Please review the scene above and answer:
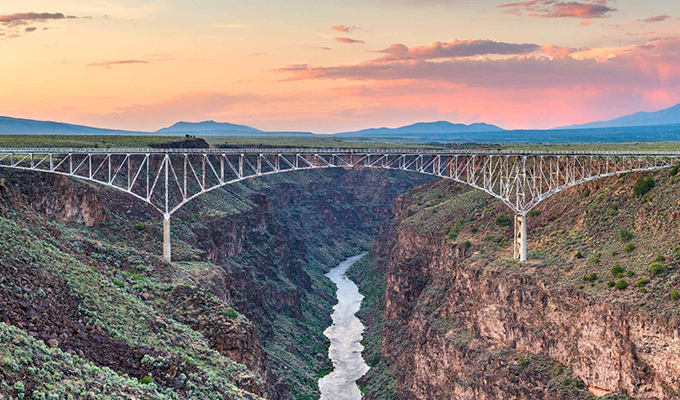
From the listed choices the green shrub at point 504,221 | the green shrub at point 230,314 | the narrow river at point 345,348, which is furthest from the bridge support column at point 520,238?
the green shrub at point 230,314

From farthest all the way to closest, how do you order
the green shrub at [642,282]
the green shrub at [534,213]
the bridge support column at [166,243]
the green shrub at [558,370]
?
the green shrub at [534,213] → the bridge support column at [166,243] → the green shrub at [558,370] → the green shrub at [642,282]

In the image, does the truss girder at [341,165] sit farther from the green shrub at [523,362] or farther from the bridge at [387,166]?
the green shrub at [523,362]

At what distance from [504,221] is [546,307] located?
24.2 m

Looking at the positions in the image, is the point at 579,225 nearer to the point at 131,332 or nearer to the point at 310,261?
the point at 131,332

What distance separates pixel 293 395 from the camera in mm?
87562

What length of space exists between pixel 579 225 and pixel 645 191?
7124 millimetres

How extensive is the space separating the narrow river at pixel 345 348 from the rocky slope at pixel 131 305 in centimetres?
204

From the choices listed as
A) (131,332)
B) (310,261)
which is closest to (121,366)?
(131,332)

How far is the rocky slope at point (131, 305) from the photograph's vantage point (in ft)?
152

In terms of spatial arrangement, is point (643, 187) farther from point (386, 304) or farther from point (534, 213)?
point (386, 304)

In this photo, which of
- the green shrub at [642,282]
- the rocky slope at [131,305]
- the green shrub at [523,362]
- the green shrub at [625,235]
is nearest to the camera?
the rocky slope at [131,305]

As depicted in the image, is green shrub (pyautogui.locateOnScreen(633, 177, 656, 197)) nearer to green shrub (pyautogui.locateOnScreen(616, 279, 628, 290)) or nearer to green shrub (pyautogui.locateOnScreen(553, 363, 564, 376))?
green shrub (pyautogui.locateOnScreen(616, 279, 628, 290))

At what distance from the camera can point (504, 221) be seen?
97125 millimetres

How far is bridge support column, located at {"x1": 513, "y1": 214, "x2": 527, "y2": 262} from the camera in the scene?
8344 cm
